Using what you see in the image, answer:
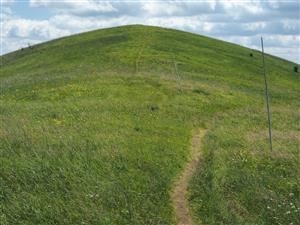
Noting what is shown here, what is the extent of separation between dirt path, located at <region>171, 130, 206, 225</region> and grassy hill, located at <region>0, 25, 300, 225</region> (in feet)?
0.90

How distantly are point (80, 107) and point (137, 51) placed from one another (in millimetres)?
41553

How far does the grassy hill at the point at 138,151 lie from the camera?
56.2 ft

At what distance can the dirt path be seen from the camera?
1720 cm

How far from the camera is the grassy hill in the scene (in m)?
17.1

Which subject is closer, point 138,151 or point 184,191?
point 184,191

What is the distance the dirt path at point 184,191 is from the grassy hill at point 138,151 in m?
0.28

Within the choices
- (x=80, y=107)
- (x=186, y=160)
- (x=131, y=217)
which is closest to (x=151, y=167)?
(x=186, y=160)

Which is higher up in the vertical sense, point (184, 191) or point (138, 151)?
point (138, 151)

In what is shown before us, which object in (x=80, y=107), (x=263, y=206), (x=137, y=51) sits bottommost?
(x=263, y=206)

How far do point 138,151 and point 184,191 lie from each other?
4.37 meters

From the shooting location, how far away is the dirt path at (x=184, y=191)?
17.2 meters

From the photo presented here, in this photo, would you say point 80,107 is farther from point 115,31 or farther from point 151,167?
point 115,31

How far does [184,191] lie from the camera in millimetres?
19516

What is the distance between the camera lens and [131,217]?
1652cm
